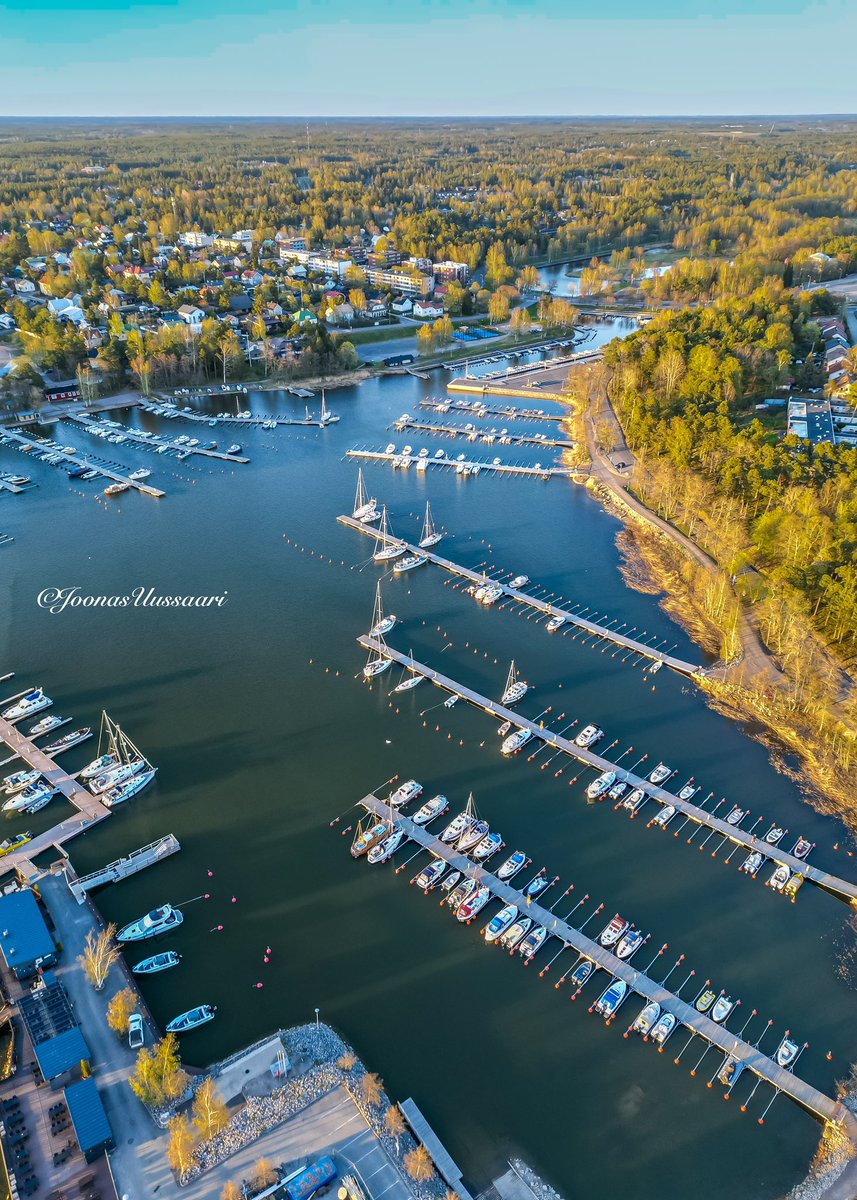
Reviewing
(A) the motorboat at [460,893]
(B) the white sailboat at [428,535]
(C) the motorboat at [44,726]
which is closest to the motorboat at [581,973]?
(A) the motorboat at [460,893]

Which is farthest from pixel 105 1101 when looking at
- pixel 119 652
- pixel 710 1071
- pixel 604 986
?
pixel 119 652

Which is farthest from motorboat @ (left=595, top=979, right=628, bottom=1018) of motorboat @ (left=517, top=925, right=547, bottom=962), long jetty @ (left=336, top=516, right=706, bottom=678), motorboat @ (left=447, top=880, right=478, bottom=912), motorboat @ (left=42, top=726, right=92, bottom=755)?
motorboat @ (left=42, top=726, right=92, bottom=755)

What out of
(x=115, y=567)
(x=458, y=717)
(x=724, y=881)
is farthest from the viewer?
(x=115, y=567)

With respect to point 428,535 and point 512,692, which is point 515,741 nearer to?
point 512,692

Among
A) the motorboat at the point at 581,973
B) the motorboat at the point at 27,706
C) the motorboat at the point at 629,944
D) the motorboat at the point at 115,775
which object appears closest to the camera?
the motorboat at the point at 581,973

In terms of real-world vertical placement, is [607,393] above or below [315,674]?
above

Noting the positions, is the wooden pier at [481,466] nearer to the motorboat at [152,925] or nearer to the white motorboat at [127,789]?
the white motorboat at [127,789]

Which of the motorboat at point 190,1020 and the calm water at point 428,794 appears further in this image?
the motorboat at point 190,1020

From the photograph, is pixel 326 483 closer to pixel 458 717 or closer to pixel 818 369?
pixel 458 717
